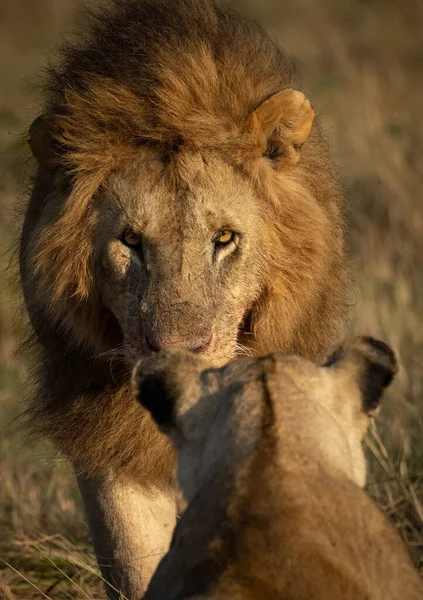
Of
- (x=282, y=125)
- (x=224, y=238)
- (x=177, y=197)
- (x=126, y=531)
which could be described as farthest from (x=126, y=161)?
(x=126, y=531)

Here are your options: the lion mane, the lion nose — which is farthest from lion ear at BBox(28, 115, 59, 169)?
the lion nose

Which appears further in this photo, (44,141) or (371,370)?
(44,141)

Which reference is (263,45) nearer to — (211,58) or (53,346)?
(211,58)

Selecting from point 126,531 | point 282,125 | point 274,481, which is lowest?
point 126,531

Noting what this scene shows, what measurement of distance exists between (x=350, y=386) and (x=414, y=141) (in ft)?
31.0

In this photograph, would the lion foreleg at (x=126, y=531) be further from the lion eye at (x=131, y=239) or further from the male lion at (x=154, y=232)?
the lion eye at (x=131, y=239)

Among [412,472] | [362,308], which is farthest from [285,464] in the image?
[362,308]

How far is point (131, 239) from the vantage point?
4488 mm

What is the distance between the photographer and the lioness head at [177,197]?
4.43m

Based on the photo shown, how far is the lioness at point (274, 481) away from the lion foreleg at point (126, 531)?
217 centimetres

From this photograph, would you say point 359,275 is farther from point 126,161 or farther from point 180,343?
point 180,343

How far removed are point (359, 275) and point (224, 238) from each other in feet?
17.7

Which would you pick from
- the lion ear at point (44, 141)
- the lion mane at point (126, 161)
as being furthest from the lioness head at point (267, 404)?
the lion ear at point (44, 141)

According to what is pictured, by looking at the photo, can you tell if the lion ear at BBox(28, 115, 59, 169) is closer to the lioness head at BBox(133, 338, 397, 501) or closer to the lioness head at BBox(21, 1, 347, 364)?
the lioness head at BBox(21, 1, 347, 364)
